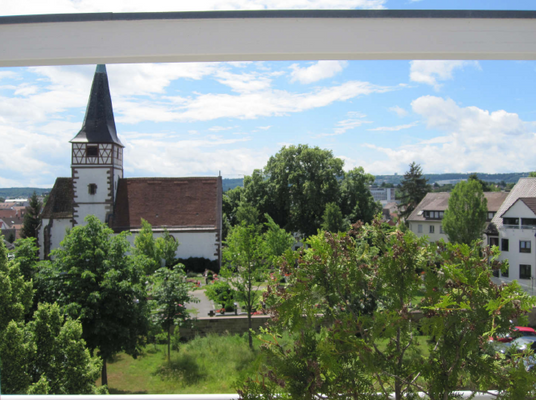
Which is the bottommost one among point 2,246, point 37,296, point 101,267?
point 37,296

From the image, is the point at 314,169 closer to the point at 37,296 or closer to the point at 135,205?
the point at 135,205

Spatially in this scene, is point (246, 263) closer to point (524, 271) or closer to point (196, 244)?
point (524, 271)

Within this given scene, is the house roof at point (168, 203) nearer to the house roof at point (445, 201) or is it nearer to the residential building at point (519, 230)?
the house roof at point (445, 201)

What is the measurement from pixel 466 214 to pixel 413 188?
13884 millimetres

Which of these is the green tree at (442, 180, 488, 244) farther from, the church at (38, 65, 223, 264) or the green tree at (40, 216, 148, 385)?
the church at (38, 65, 223, 264)

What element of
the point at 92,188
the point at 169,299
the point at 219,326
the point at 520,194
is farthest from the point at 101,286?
the point at 92,188

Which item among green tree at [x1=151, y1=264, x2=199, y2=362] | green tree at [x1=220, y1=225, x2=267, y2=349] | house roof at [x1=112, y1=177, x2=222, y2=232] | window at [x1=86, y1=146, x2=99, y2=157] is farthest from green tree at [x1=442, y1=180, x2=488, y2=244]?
window at [x1=86, y1=146, x2=99, y2=157]

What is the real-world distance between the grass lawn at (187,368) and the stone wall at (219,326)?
29 cm

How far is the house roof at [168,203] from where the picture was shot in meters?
17.3

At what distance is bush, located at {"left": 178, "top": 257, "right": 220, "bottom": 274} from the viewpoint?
16.0 m

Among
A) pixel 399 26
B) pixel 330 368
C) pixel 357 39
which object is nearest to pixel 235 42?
pixel 357 39

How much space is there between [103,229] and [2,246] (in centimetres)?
315

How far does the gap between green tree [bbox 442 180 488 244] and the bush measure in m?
9.35

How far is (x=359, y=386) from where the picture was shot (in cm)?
97
